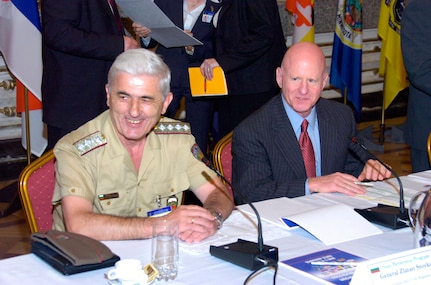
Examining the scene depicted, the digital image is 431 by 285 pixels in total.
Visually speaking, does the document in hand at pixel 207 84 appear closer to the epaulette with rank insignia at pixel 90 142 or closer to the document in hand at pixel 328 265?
the epaulette with rank insignia at pixel 90 142

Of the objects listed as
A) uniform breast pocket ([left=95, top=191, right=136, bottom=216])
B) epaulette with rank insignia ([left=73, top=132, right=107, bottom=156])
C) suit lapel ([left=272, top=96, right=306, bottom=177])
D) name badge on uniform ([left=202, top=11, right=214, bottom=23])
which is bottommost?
uniform breast pocket ([left=95, top=191, right=136, bottom=216])

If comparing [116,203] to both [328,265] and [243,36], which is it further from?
[243,36]

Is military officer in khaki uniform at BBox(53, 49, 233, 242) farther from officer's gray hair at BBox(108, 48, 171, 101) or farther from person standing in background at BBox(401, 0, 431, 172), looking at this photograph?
person standing in background at BBox(401, 0, 431, 172)

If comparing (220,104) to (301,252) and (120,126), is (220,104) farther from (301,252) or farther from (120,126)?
(301,252)

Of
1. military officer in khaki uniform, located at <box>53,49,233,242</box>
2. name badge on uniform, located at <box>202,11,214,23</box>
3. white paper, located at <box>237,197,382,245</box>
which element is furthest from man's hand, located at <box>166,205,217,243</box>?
name badge on uniform, located at <box>202,11,214,23</box>

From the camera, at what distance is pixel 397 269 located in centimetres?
186

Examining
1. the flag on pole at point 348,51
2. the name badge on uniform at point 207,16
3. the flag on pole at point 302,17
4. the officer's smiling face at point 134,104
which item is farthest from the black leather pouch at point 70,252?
the flag on pole at point 348,51

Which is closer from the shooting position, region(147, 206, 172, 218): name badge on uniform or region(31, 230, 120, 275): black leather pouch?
region(31, 230, 120, 275): black leather pouch

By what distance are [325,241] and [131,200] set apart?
0.86m

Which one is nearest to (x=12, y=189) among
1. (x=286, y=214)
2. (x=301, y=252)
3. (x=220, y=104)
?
(x=220, y=104)

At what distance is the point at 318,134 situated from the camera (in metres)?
3.52

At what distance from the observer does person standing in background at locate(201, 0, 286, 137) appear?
175 inches

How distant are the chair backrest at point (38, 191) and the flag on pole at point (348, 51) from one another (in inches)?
199

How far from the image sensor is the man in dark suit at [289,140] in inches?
131
